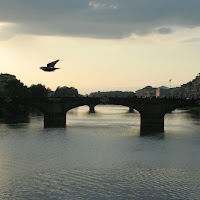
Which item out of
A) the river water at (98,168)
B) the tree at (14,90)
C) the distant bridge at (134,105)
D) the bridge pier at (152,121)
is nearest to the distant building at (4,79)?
the tree at (14,90)

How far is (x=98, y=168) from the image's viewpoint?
123 ft

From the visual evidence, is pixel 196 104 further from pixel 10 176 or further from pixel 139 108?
pixel 10 176

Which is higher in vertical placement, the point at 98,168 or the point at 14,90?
the point at 14,90

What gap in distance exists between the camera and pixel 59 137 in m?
59.4

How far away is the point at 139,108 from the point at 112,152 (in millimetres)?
32977

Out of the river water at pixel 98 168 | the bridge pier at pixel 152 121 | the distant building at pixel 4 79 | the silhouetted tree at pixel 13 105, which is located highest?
the distant building at pixel 4 79

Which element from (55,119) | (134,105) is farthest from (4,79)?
(134,105)

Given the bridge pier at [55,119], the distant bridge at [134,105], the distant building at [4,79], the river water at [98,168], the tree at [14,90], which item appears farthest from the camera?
the distant building at [4,79]

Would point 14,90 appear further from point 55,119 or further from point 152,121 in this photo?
point 152,121

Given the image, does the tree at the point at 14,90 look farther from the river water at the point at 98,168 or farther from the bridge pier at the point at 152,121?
the river water at the point at 98,168

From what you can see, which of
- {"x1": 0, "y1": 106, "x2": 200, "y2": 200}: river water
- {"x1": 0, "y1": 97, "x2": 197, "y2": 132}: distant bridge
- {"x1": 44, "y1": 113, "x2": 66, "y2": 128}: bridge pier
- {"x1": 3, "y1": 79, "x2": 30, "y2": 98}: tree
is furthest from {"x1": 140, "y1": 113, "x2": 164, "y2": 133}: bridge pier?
{"x1": 3, "y1": 79, "x2": 30, "y2": 98}: tree

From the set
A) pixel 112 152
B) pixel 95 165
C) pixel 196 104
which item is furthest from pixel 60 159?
pixel 196 104

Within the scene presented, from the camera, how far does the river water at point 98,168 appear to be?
29.5 meters

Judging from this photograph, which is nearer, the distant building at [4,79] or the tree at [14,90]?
the tree at [14,90]
